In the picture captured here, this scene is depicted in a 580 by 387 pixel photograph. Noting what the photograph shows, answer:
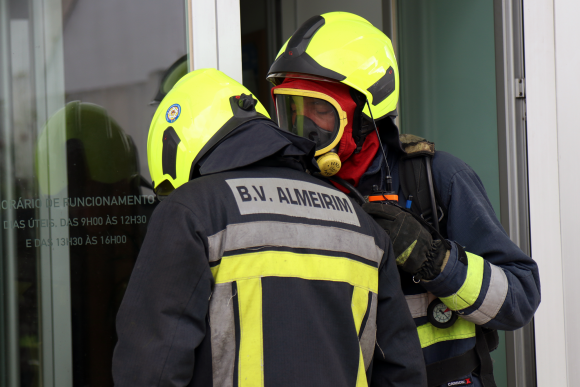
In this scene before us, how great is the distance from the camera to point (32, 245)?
1.62m

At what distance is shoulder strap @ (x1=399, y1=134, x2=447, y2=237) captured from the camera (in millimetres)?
1456

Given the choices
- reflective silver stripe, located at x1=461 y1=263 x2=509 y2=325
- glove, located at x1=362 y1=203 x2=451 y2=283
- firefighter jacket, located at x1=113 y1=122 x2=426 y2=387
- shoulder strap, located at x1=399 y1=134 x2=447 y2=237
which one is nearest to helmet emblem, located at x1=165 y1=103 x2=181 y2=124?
firefighter jacket, located at x1=113 y1=122 x2=426 y2=387

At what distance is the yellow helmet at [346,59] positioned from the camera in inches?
61.4

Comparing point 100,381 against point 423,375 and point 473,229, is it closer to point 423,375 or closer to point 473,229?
point 423,375

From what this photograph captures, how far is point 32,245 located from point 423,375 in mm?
1280

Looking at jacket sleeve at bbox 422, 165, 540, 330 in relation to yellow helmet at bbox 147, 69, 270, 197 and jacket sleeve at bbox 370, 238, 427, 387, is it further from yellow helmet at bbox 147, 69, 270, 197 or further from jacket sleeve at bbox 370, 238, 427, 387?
yellow helmet at bbox 147, 69, 270, 197

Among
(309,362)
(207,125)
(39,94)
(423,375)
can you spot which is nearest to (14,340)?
(39,94)

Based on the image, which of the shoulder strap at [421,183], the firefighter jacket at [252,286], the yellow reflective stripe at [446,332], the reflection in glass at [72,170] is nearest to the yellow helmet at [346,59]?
the shoulder strap at [421,183]

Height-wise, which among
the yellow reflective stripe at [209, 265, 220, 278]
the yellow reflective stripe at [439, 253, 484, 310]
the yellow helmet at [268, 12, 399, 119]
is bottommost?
the yellow reflective stripe at [439, 253, 484, 310]

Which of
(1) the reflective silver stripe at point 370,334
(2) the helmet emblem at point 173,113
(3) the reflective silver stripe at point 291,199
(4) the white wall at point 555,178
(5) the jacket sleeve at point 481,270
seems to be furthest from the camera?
(4) the white wall at point 555,178

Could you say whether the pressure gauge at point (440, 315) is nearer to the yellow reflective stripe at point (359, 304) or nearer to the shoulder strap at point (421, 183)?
the shoulder strap at point (421, 183)

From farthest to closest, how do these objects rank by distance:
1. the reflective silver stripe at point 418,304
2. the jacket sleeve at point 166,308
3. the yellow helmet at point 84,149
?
the yellow helmet at point 84,149 < the reflective silver stripe at point 418,304 < the jacket sleeve at point 166,308

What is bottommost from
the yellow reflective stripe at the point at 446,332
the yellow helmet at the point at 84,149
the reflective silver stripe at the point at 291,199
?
the yellow reflective stripe at the point at 446,332

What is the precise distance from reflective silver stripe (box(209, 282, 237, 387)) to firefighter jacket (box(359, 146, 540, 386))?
618 mm
